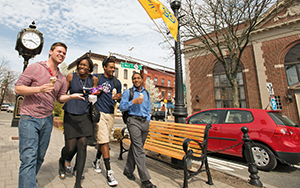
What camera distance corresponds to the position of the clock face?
20.1 feet

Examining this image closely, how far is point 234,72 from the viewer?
36.9ft

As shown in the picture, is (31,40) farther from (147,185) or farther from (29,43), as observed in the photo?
(147,185)

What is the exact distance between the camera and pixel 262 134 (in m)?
4.35

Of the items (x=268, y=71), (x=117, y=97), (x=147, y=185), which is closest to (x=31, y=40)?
(x=117, y=97)

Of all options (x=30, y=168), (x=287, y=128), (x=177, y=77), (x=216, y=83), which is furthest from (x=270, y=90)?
(x=30, y=168)

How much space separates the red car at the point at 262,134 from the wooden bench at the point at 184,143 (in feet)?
5.55

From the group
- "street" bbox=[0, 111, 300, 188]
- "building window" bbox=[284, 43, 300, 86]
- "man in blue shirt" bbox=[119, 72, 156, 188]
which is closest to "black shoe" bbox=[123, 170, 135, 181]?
"man in blue shirt" bbox=[119, 72, 156, 188]

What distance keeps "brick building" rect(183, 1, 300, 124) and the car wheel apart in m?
10.2

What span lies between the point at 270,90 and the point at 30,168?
1071cm

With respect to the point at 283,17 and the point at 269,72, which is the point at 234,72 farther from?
the point at 283,17

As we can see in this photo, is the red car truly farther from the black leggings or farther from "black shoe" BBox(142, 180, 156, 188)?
the black leggings

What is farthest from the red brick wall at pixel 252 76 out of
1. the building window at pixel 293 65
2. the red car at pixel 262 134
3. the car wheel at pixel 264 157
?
the car wheel at pixel 264 157

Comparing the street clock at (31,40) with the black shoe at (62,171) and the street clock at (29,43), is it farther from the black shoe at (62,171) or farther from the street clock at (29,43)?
the black shoe at (62,171)

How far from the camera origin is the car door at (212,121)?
5164 millimetres
